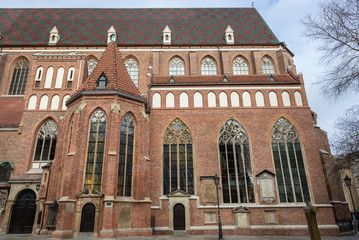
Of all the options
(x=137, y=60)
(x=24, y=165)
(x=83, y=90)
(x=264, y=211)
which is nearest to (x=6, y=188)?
(x=24, y=165)

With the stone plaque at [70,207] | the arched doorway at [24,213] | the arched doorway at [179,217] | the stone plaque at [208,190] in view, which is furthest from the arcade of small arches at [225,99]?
the arched doorway at [24,213]

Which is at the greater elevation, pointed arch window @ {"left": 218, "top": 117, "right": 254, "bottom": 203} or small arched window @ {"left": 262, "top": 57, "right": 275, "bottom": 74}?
small arched window @ {"left": 262, "top": 57, "right": 275, "bottom": 74}

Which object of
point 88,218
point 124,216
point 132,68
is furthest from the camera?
point 132,68

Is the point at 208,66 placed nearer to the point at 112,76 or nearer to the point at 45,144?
the point at 112,76

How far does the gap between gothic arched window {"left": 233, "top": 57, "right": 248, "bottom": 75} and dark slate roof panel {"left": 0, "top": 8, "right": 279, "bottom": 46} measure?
2.02 metres

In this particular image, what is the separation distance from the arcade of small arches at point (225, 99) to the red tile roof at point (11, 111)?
445 inches

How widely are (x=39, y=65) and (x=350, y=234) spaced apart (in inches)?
1044

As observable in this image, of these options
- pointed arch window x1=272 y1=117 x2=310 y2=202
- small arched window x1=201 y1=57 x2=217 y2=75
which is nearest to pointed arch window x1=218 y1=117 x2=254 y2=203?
pointed arch window x1=272 y1=117 x2=310 y2=202

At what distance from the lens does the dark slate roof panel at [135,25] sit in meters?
27.0

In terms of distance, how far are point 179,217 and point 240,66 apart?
1663 centimetres

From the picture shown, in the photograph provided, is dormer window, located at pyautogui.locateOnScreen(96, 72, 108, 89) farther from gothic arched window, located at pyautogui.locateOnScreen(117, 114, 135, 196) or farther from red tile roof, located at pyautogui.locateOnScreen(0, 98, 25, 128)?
red tile roof, located at pyautogui.locateOnScreen(0, 98, 25, 128)

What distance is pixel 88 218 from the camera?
13383 mm

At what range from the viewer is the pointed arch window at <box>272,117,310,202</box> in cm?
1692

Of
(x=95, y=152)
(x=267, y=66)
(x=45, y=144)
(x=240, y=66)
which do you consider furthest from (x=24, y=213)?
(x=267, y=66)
